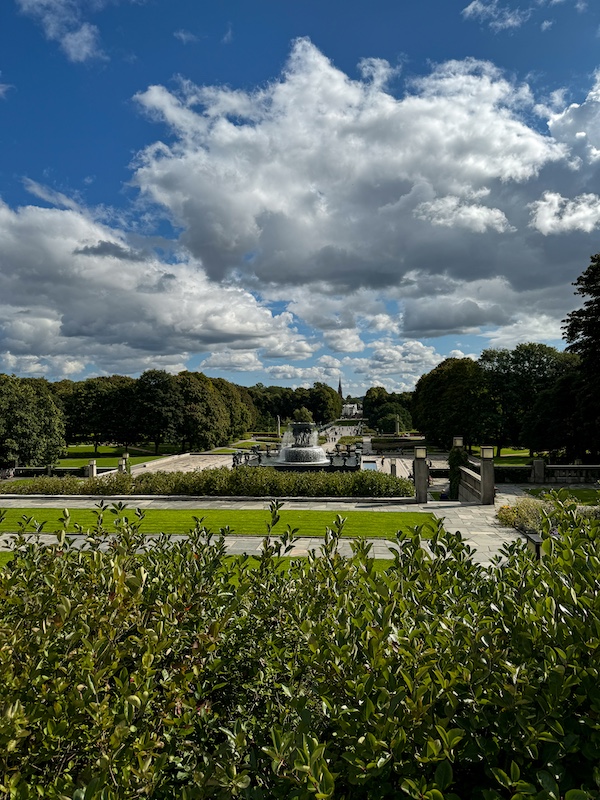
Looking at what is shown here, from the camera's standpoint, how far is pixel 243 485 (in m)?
20.7

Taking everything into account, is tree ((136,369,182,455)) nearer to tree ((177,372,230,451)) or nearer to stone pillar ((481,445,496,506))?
tree ((177,372,230,451))

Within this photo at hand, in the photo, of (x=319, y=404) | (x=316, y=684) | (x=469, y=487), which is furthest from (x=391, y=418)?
(x=316, y=684)

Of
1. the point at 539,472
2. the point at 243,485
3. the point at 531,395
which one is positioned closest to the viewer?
the point at 243,485

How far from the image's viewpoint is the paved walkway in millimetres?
12530

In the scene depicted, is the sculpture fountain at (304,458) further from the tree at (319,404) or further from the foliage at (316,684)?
the tree at (319,404)

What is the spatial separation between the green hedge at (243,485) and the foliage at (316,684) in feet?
54.6

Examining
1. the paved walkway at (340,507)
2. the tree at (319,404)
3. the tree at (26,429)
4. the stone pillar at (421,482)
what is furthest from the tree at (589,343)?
the tree at (319,404)

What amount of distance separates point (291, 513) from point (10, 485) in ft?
49.0

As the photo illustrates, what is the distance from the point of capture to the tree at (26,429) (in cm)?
3434

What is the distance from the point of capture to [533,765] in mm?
2244

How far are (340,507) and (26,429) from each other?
27.1 metres

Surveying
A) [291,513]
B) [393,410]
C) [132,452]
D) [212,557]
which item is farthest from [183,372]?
[212,557]

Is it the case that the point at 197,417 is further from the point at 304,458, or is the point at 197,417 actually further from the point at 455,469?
the point at 455,469

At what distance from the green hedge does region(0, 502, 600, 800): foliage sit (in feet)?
54.6
